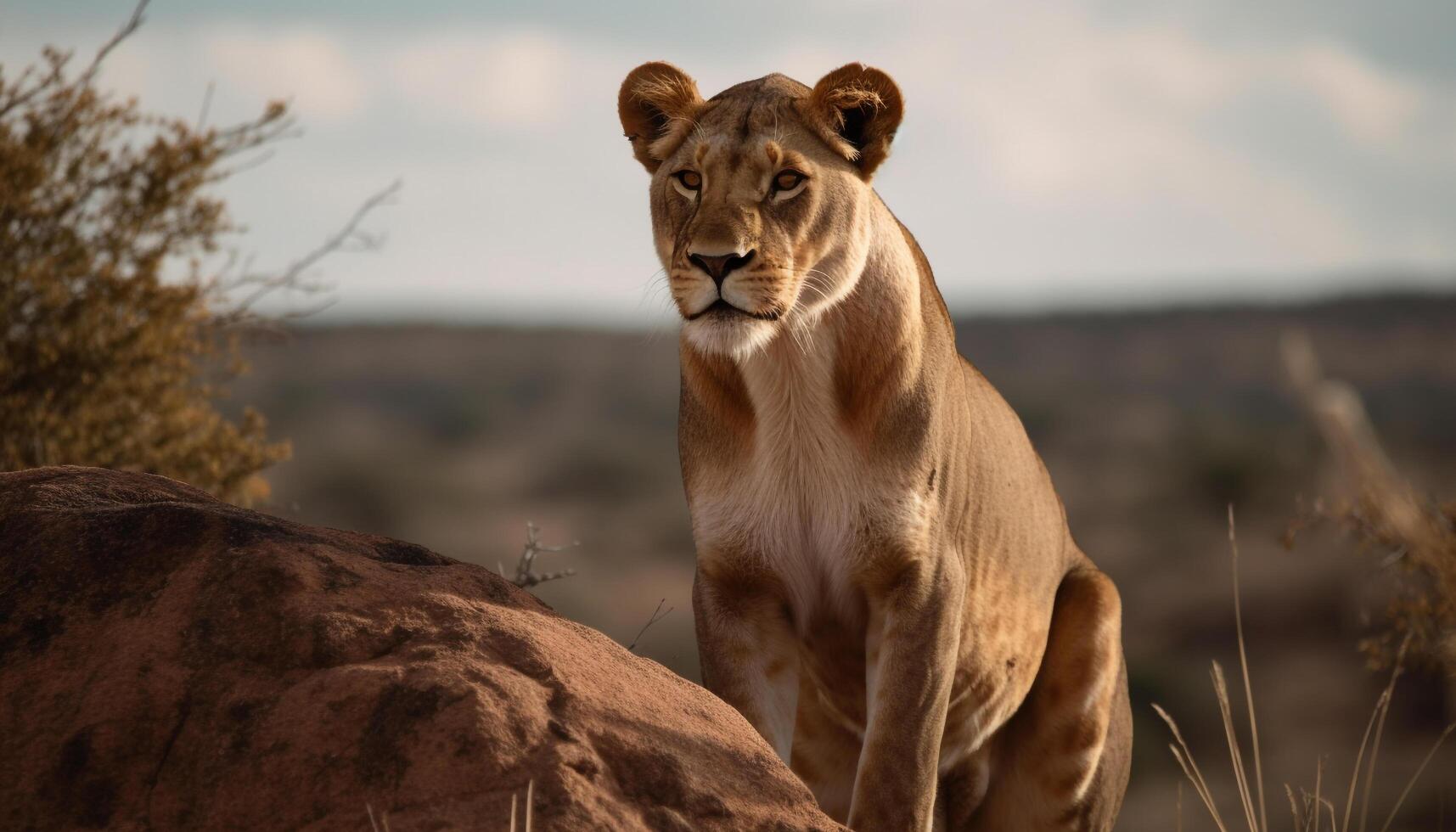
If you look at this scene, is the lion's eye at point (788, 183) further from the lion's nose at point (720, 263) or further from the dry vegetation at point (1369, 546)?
the dry vegetation at point (1369, 546)

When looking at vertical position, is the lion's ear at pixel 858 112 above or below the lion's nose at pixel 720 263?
above

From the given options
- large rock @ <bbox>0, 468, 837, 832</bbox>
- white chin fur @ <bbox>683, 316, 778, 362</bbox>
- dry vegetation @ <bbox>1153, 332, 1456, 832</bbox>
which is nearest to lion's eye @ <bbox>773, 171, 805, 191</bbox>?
white chin fur @ <bbox>683, 316, 778, 362</bbox>

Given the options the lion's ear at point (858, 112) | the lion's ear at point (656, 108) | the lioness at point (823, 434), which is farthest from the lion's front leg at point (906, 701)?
the lion's ear at point (656, 108)

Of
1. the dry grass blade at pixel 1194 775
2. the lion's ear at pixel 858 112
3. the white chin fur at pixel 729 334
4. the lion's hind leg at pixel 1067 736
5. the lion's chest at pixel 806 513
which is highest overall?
the lion's ear at pixel 858 112

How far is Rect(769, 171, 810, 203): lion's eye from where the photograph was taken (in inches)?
194

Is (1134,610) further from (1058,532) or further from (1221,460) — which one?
(1058,532)

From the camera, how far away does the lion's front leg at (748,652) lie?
506 cm

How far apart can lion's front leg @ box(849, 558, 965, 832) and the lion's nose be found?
43.2 inches

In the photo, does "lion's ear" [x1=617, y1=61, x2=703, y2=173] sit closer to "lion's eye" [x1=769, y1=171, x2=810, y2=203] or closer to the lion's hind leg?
"lion's eye" [x1=769, y1=171, x2=810, y2=203]

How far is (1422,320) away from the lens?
60594 millimetres

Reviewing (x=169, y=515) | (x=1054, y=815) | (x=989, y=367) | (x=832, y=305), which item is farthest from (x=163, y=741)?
(x=989, y=367)

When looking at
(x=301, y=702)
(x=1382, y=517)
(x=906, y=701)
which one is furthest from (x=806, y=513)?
(x=301, y=702)

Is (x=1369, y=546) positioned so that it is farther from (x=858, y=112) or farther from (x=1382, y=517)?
(x=858, y=112)

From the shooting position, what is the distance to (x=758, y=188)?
4887 mm
